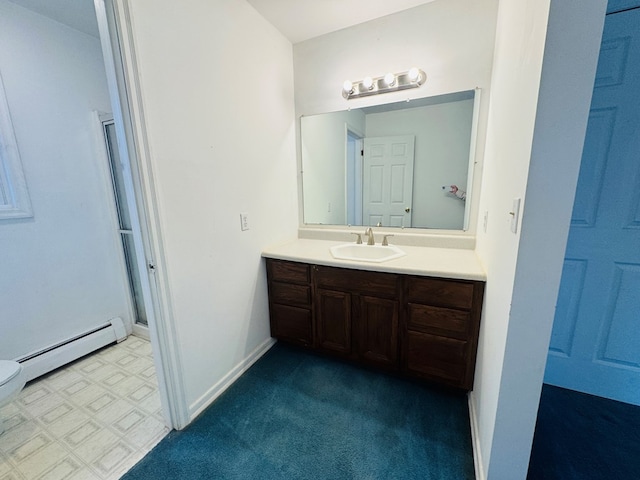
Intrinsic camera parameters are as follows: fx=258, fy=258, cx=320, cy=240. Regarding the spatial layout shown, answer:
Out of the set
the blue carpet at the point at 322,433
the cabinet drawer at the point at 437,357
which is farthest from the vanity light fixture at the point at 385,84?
the blue carpet at the point at 322,433

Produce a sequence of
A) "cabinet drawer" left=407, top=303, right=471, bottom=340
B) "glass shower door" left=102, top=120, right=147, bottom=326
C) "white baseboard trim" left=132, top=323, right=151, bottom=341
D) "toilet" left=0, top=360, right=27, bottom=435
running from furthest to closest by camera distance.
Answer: "white baseboard trim" left=132, top=323, right=151, bottom=341
"glass shower door" left=102, top=120, right=147, bottom=326
"cabinet drawer" left=407, top=303, right=471, bottom=340
"toilet" left=0, top=360, right=27, bottom=435

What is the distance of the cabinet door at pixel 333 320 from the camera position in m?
1.74

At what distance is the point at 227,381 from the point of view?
1670 mm

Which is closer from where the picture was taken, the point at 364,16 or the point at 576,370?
the point at 576,370

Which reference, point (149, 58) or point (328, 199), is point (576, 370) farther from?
point (149, 58)

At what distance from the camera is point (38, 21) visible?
67.5 inches

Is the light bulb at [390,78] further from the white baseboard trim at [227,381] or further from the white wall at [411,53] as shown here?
the white baseboard trim at [227,381]

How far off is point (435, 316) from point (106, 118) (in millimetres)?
2785

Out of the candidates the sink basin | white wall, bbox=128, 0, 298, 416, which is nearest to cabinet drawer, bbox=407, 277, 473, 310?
the sink basin

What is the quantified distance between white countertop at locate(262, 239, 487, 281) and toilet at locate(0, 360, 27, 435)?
1449mm

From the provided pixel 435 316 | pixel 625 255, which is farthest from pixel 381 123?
pixel 625 255

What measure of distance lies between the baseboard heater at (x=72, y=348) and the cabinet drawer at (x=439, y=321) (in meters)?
2.37

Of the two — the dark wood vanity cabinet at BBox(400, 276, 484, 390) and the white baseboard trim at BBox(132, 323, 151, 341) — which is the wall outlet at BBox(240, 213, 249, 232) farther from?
the white baseboard trim at BBox(132, 323, 151, 341)

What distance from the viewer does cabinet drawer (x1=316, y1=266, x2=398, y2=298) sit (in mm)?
1566
